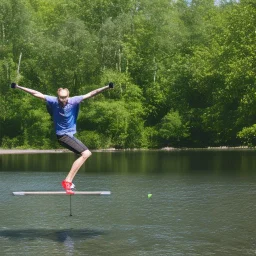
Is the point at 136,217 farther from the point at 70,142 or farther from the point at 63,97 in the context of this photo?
the point at 63,97

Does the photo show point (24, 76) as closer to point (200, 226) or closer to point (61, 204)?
point (61, 204)

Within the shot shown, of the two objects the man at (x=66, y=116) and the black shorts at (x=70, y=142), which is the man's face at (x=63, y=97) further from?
the black shorts at (x=70, y=142)

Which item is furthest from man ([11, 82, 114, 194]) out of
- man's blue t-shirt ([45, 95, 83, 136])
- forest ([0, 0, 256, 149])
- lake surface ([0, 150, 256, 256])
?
forest ([0, 0, 256, 149])

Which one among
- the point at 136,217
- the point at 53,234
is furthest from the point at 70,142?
the point at 136,217

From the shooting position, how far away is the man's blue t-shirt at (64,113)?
16250 millimetres

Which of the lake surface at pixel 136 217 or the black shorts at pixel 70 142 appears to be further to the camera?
the lake surface at pixel 136 217

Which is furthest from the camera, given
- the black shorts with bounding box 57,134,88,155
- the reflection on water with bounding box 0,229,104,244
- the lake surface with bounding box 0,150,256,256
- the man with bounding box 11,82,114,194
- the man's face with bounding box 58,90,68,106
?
the reflection on water with bounding box 0,229,104,244

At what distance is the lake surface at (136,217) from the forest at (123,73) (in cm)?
4512

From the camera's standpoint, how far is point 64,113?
640 inches

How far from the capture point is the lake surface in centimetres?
1670

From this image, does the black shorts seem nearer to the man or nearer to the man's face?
the man

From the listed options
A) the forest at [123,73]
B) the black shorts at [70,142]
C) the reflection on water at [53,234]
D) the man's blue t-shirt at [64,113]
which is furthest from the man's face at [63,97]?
the forest at [123,73]

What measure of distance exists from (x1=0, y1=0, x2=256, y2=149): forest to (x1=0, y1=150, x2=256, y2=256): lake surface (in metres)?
45.1

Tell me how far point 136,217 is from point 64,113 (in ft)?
24.2
